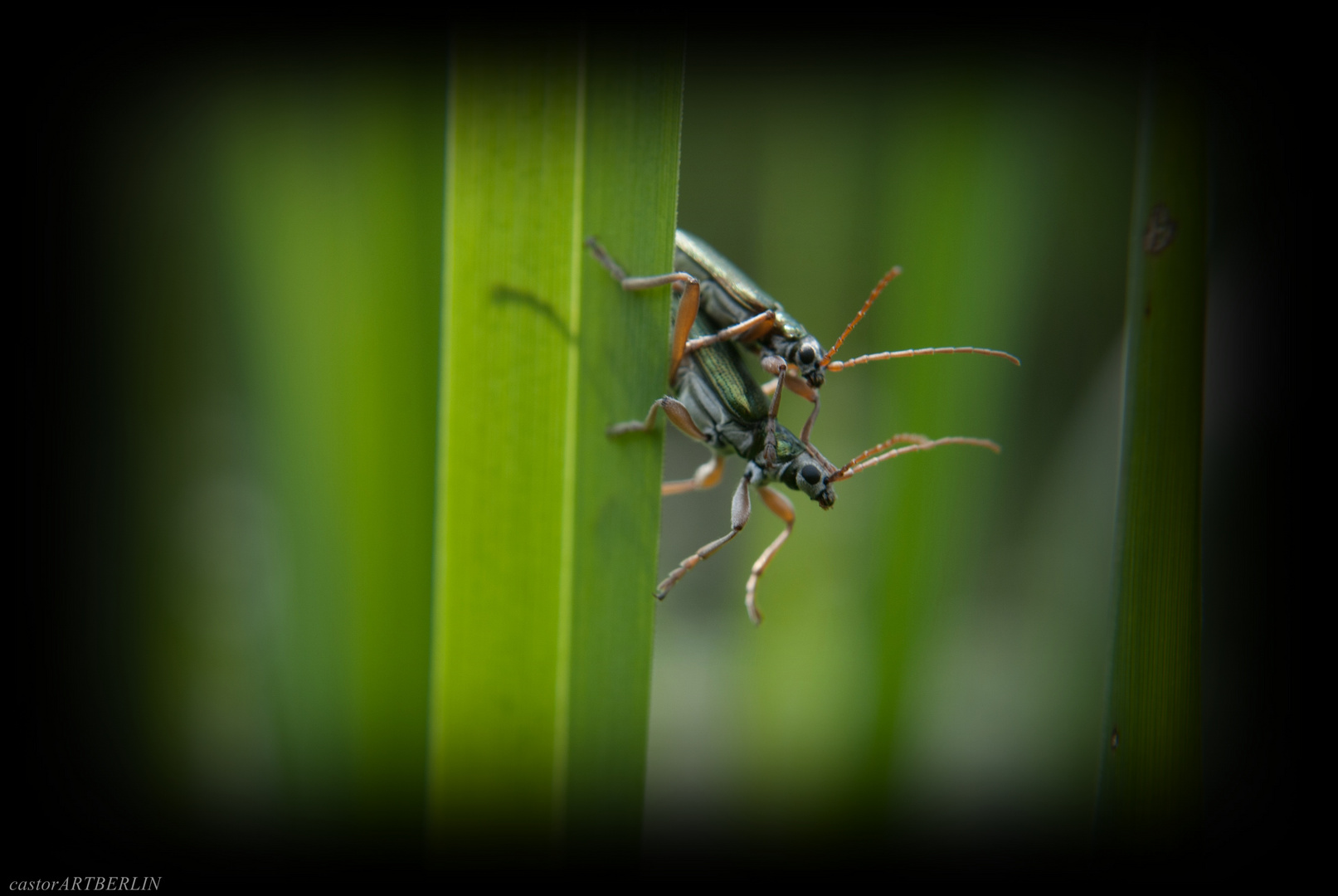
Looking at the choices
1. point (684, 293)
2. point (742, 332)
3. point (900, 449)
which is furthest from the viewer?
point (742, 332)

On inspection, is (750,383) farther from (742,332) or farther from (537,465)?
(537,465)

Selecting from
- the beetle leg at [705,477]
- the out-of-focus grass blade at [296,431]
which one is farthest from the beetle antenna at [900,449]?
the out-of-focus grass blade at [296,431]

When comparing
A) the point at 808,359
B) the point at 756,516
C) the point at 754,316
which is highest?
the point at 754,316

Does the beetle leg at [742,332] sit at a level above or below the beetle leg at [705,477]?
above

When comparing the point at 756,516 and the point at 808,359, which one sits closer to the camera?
the point at 808,359

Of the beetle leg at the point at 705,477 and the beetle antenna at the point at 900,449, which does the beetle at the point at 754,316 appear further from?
the beetle leg at the point at 705,477

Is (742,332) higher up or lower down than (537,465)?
higher up

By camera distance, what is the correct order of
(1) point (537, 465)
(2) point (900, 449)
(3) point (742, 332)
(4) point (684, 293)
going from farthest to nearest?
(3) point (742, 332) < (2) point (900, 449) < (4) point (684, 293) < (1) point (537, 465)

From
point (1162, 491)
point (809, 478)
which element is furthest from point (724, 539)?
point (1162, 491)

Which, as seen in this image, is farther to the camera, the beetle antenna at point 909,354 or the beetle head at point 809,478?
the beetle head at point 809,478
